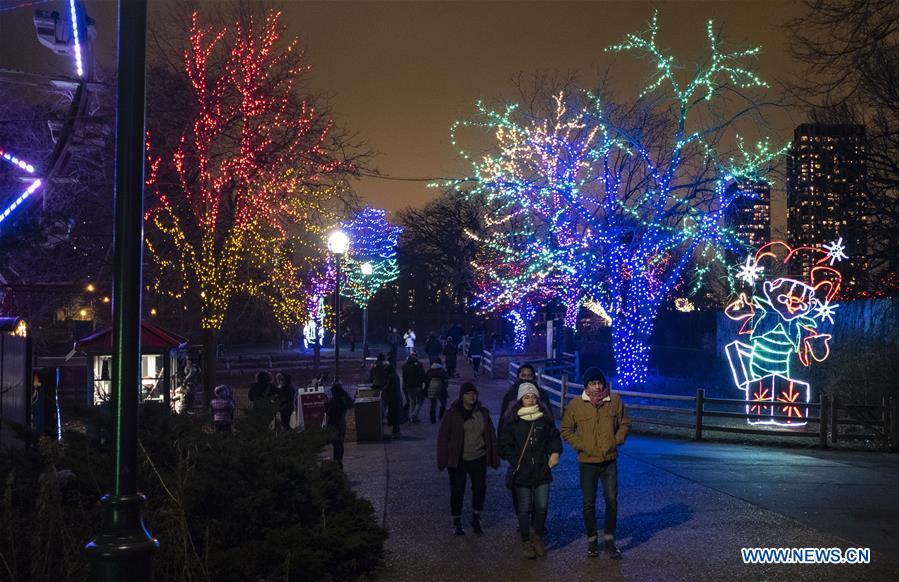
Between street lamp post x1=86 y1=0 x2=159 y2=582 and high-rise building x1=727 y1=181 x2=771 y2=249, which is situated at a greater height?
high-rise building x1=727 y1=181 x2=771 y2=249

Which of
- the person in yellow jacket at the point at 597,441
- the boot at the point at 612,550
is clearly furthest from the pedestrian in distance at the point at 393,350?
the boot at the point at 612,550

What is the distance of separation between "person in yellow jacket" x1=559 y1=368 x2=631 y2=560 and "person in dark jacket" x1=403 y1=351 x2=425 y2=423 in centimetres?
1408

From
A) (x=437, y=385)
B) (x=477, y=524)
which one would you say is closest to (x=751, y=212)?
(x=437, y=385)

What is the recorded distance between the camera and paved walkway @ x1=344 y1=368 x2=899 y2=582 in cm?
812

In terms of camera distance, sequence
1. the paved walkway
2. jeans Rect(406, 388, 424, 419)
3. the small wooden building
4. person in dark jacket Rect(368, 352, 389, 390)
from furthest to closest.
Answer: jeans Rect(406, 388, 424, 419) < person in dark jacket Rect(368, 352, 389, 390) < the small wooden building < the paved walkway

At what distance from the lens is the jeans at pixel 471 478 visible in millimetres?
9555

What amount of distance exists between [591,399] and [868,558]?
2834 mm

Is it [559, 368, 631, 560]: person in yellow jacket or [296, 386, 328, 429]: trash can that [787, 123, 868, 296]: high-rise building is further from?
[559, 368, 631, 560]: person in yellow jacket

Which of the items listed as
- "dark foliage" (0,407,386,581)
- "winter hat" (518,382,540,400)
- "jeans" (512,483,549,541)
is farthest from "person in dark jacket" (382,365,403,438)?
"jeans" (512,483,549,541)

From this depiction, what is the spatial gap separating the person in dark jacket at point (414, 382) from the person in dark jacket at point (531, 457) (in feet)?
45.9

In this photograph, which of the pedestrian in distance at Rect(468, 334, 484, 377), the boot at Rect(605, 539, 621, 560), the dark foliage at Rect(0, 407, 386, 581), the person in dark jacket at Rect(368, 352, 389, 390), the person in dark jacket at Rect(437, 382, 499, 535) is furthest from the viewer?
the pedestrian in distance at Rect(468, 334, 484, 377)

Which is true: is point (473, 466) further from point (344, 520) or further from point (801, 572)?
point (801, 572)

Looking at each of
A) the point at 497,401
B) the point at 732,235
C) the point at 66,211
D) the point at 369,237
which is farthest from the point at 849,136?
the point at 369,237

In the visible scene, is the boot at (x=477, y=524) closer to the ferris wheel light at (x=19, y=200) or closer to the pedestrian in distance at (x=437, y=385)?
the ferris wheel light at (x=19, y=200)
